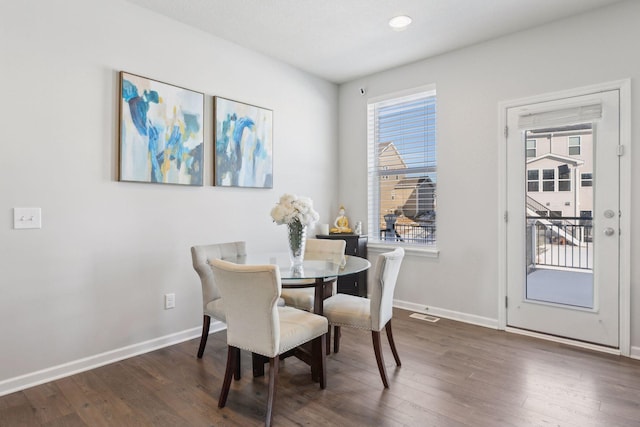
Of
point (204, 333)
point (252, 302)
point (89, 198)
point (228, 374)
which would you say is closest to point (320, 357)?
point (228, 374)

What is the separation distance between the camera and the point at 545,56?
318 cm

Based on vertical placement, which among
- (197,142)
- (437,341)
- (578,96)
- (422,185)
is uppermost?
(578,96)

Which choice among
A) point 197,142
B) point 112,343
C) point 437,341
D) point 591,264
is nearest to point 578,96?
point 591,264

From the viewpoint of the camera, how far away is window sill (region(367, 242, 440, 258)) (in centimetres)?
389

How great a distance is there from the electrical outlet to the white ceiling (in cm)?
227

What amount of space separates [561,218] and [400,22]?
6.93 feet

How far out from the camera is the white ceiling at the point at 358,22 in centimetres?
285

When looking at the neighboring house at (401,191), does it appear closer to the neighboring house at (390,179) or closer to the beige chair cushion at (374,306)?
the neighboring house at (390,179)

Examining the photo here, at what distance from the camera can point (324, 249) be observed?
10.8 ft

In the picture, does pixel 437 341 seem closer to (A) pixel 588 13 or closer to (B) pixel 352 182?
(B) pixel 352 182

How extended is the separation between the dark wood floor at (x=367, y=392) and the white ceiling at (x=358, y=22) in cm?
266

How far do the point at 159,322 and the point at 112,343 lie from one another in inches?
14.3

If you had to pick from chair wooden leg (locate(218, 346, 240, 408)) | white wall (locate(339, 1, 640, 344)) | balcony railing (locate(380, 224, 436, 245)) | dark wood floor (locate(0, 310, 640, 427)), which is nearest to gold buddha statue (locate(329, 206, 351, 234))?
balcony railing (locate(380, 224, 436, 245))

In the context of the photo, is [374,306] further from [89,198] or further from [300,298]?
[89,198]
